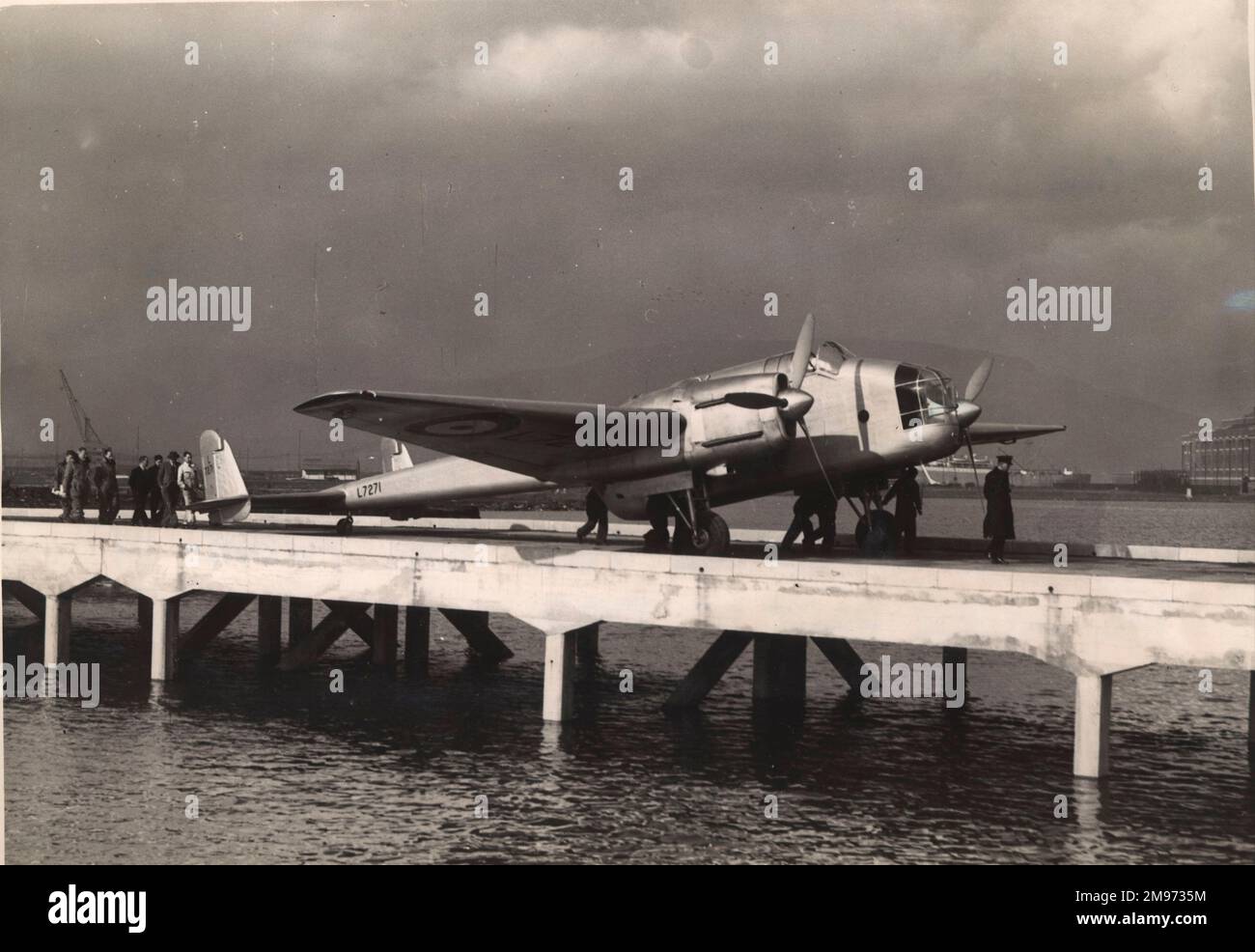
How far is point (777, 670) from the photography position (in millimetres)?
31875

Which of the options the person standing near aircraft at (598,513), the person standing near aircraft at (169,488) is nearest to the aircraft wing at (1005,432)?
the person standing near aircraft at (598,513)

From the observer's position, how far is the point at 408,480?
36.2 metres

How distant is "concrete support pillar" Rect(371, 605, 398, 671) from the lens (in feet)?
121

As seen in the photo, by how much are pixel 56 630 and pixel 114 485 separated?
5.00 metres

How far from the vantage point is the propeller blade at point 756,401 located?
27688mm

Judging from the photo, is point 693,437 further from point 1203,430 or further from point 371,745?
point 1203,430

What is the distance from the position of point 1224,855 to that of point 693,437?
533 inches

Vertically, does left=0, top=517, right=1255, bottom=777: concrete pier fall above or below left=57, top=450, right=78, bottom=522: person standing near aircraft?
below

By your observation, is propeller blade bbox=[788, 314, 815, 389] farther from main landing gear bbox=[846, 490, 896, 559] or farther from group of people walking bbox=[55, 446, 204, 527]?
group of people walking bbox=[55, 446, 204, 527]

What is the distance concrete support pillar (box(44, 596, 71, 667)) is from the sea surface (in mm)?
1337

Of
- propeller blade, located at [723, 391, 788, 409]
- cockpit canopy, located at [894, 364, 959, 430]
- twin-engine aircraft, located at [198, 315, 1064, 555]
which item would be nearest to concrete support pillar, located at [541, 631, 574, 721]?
twin-engine aircraft, located at [198, 315, 1064, 555]

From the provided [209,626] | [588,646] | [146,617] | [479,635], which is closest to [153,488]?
[209,626]

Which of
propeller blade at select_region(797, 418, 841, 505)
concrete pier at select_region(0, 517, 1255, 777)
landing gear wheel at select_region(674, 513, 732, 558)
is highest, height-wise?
propeller blade at select_region(797, 418, 841, 505)
